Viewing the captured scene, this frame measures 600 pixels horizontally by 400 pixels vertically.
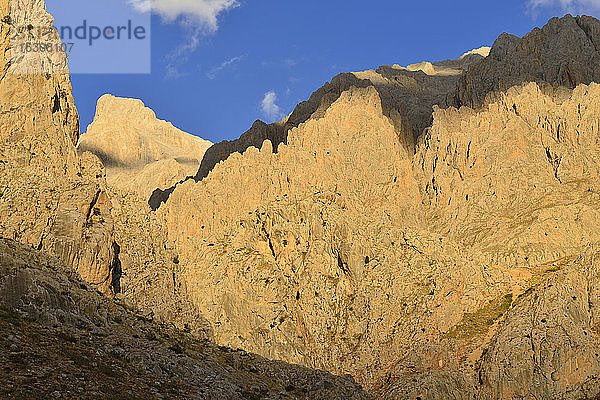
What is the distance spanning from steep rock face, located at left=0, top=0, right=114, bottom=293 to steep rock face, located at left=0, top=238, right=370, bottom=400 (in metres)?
7.04

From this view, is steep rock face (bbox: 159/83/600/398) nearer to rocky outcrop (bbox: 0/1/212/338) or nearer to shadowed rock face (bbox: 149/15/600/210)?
shadowed rock face (bbox: 149/15/600/210)

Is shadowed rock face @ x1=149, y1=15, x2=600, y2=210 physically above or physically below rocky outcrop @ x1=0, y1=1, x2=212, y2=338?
above

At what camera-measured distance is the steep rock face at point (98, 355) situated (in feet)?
90.8

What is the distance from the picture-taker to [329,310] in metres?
106

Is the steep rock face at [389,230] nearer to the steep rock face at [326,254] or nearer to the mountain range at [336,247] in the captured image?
the steep rock face at [326,254]

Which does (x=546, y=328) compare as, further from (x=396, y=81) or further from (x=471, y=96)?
(x=396, y=81)

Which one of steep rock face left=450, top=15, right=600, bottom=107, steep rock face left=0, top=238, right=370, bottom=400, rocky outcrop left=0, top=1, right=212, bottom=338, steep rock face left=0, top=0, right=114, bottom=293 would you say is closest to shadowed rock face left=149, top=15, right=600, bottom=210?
steep rock face left=450, top=15, right=600, bottom=107

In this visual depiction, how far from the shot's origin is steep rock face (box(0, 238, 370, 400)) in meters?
27.7

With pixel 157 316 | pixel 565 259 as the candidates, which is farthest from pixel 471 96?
pixel 157 316

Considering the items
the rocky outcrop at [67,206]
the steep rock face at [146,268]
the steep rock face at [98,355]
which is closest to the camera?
the steep rock face at [98,355]

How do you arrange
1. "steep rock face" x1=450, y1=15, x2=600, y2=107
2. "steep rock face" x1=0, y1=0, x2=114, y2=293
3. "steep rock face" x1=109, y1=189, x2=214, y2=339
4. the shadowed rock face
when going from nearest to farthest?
"steep rock face" x1=0, y1=0, x2=114, y2=293 < "steep rock face" x1=109, y1=189, x2=214, y2=339 < "steep rock face" x1=450, y1=15, x2=600, y2=107 < the shadowed rock face

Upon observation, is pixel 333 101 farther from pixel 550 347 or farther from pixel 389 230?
pixel 550 347

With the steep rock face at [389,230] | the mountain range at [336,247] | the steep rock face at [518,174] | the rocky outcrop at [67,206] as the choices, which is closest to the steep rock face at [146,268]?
the rocky outcrop at [67,206]

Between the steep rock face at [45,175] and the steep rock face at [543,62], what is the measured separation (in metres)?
106
